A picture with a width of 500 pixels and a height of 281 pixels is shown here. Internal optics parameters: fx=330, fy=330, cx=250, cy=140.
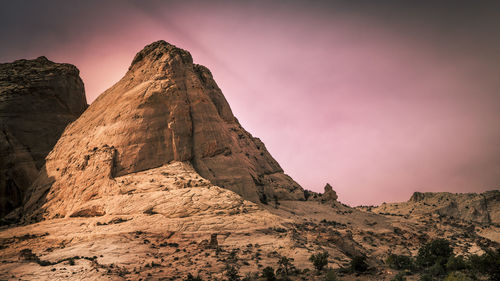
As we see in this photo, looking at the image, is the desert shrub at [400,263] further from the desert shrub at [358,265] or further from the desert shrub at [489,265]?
the desert shrub at [489,265]

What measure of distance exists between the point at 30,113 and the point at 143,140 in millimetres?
31073

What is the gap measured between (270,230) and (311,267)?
5.55m

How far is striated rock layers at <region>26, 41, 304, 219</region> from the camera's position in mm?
36375

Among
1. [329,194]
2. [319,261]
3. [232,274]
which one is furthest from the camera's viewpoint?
[329,194]

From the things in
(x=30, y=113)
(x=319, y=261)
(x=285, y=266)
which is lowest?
(x=285, y=266)

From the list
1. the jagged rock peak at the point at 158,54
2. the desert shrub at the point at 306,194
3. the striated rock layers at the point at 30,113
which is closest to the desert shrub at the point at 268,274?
the jagged rock peak at the point at 158,54

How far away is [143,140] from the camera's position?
124 ft

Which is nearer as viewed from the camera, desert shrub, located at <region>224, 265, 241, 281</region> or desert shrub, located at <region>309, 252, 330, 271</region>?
desert shrub, located at <region>224, 265, 241, 281</region>

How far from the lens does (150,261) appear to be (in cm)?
2300

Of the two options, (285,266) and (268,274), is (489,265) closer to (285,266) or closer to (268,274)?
(285,266)

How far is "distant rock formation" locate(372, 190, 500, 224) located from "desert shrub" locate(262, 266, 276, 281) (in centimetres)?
5900

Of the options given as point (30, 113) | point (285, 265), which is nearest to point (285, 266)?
point (285, 265)

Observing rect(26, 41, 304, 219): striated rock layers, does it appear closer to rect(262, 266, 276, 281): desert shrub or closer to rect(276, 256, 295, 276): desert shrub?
rect(276, 256, 295, 276): desert shrub

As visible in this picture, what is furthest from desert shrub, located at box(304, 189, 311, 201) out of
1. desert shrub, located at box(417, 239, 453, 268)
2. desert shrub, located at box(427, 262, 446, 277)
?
desert shrub, located at box(427, 262, 446, 277)
